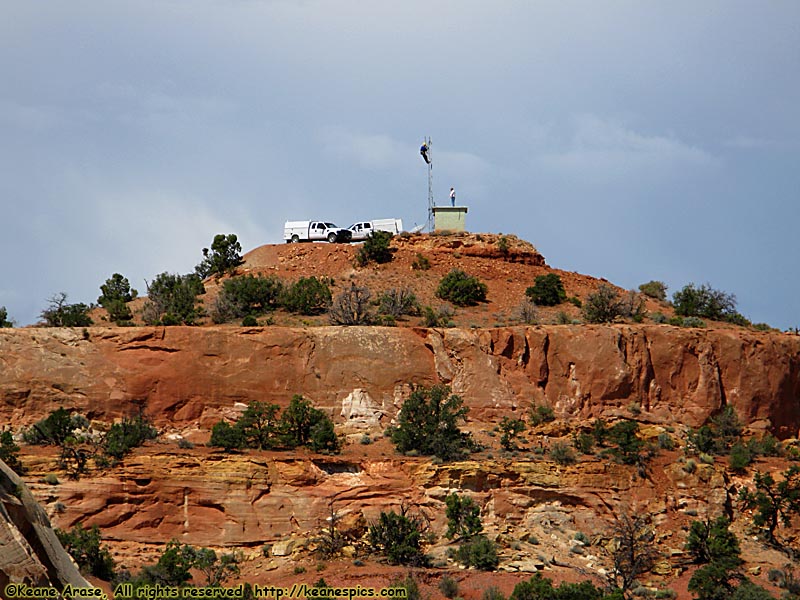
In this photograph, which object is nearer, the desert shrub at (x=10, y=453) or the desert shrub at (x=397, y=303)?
the desert shrub at (x=10, y=453)

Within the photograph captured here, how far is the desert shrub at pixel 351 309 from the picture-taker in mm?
38562

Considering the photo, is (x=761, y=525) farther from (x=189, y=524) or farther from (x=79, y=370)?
(x=79, y=370)

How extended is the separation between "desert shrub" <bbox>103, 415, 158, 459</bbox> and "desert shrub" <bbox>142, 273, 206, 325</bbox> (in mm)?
6904

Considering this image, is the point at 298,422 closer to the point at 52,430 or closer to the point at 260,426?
the point at 260,426

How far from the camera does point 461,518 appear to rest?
98.3 ft

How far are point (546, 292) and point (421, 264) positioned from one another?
5.22 meters

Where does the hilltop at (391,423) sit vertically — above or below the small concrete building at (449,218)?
below

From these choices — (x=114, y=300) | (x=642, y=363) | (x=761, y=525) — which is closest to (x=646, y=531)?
(x=761, y=525)

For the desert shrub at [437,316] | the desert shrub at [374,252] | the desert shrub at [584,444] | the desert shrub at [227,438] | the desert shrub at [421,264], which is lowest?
the desert shrub at [584,444]

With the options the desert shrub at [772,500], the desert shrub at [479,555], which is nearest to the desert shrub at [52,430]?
the desert shrub at [479,555]

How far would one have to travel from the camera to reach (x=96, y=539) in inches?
1077

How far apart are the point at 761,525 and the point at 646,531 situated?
291 cm

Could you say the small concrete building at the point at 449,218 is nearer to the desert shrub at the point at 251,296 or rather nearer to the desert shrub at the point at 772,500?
the desert shrub at the point at 251,296

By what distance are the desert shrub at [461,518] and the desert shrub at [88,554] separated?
7804 millimetres
